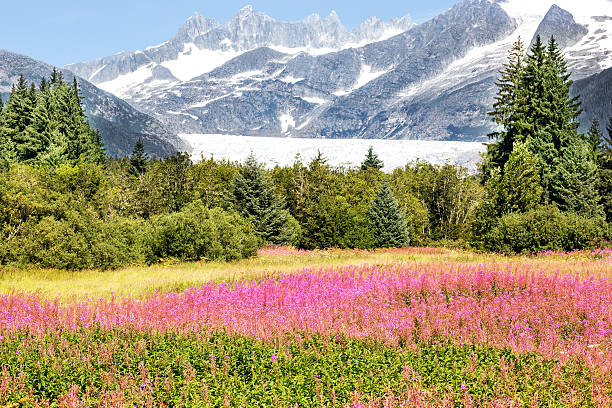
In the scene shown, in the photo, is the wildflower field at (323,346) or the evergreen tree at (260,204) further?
Result: the evergreen tree at (260,204)

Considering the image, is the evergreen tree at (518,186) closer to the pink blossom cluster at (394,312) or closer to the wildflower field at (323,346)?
the pink blossom cluster at (394,312)

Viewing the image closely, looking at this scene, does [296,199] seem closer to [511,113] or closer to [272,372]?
[511,113]

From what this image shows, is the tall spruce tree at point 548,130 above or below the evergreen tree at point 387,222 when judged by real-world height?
above

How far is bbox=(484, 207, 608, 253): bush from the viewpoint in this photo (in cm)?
2172

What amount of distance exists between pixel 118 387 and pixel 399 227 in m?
34.7

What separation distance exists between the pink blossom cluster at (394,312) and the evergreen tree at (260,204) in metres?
25.3

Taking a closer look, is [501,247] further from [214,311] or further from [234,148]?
[234,148]

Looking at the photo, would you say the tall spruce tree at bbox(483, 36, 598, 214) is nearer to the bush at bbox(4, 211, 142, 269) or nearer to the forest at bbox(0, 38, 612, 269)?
the forest at bbox(0, 38, 612, 269)

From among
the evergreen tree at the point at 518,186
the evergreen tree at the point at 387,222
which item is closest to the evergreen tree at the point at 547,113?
the evergreen tree at the point at 518,186

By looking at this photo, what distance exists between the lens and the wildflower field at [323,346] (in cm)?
466

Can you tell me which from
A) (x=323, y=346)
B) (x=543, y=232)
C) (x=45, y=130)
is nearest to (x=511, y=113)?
(x=543, y=232)

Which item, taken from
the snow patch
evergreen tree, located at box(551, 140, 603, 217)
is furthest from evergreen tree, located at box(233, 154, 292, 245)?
the snow patch

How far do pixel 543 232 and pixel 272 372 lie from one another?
798 inches

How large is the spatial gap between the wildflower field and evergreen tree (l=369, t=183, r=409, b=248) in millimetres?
27440
